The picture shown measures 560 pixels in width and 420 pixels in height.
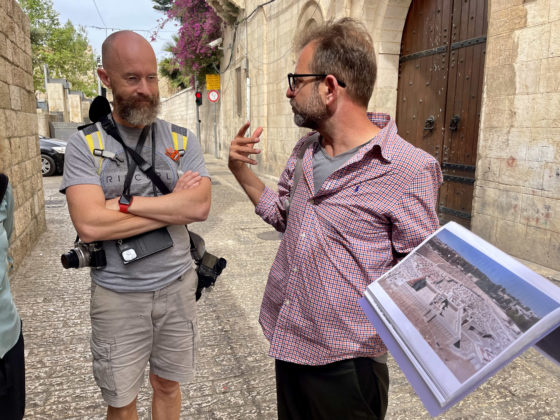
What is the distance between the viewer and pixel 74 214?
6.20 ft

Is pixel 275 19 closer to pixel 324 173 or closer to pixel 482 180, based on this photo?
pixel 482 180

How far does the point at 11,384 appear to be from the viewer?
1.66 meters

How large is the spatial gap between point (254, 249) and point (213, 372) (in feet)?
10.2

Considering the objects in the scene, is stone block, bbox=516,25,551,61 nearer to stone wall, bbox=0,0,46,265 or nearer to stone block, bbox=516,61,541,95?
stone block, bbox=516,61,541,95

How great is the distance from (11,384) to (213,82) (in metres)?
19.5

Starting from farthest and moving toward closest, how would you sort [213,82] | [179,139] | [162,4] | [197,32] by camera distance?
[162,4] < [213,82] < [197,32] < [179,139]

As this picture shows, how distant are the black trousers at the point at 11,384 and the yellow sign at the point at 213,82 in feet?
62.8

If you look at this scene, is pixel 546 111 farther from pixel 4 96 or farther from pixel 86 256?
pixel 4 96

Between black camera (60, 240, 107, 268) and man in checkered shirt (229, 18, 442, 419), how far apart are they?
797 mm

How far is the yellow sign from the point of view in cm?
1981

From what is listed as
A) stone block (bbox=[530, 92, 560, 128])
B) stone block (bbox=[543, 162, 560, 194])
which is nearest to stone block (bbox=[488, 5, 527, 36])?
stone block (bbox=[530, 92, 560, 128])

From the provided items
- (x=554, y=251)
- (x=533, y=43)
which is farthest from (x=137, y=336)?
(x=533, y=43)

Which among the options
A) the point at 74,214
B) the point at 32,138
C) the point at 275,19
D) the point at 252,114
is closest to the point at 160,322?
the point at 74,214

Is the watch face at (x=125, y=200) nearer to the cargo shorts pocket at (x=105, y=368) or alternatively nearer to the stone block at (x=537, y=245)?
the cargo shorts pocket at (x=105, y=368)
